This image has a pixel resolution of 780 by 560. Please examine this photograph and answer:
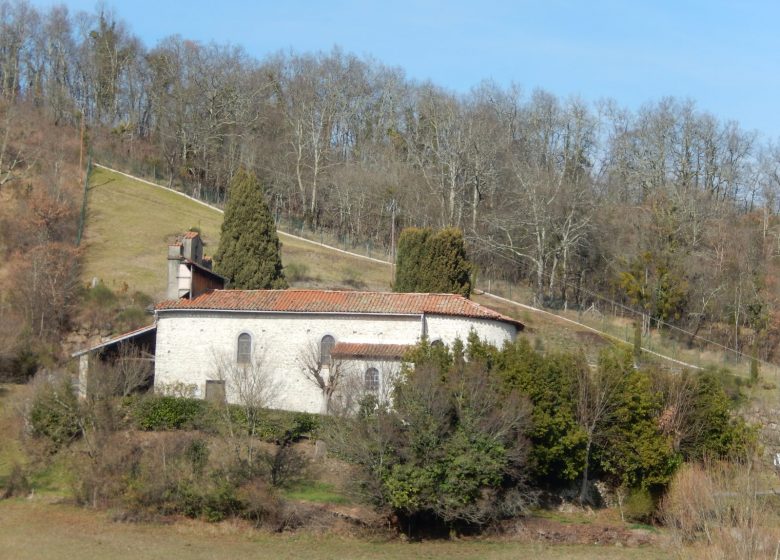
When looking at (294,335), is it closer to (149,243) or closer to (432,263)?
(432,263)

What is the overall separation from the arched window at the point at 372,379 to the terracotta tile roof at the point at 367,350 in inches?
21.0

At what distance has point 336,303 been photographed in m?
36.8

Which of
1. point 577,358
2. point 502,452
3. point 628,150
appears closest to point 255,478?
point 502,452

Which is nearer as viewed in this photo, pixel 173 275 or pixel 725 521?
pixel 725 521

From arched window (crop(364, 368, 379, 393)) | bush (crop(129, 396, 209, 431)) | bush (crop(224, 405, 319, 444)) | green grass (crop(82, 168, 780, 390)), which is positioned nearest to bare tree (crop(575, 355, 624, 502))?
arched window (crop(364, 368, 379, 393))

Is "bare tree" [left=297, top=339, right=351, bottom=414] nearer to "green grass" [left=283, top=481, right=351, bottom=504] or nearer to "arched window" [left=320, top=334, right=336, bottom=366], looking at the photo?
"arched window" [left=320, top=334, right=336, bottom=366]

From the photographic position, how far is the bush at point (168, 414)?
32.2 metres

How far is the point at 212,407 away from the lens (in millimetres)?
32312

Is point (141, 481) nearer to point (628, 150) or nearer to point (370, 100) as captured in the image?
point (628, 150)

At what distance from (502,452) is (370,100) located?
53639mm

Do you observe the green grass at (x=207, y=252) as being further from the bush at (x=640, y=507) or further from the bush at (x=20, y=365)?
the bush at (x=640, y=507)

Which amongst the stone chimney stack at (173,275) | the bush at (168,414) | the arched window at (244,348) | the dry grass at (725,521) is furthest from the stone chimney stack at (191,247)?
the dry grass at (725,521)

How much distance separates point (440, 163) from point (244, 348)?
3000 centimetres

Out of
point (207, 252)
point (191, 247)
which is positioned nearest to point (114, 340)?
point (191, 247)
